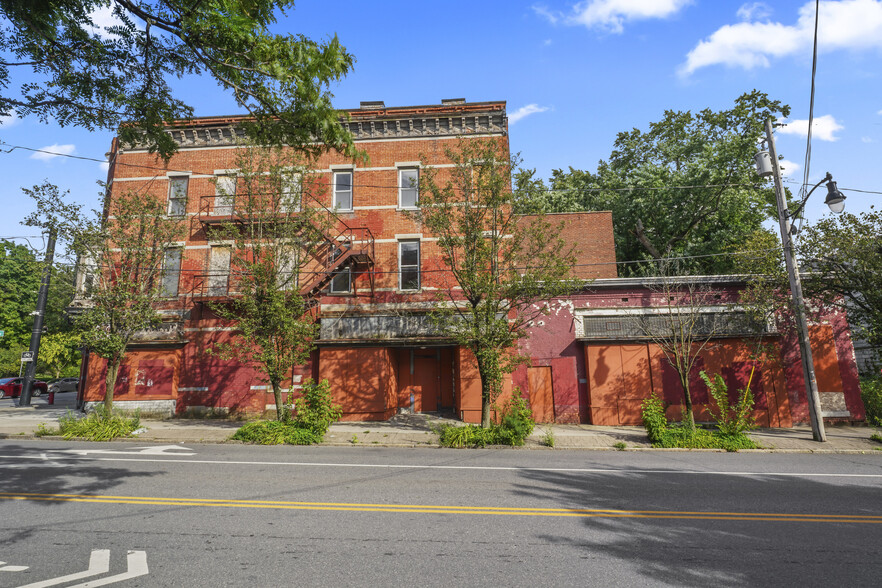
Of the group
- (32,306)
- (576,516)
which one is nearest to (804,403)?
(576,516)

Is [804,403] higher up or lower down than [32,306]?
lower down

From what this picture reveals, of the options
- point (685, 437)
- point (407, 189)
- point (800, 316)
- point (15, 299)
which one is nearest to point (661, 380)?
point (685, 437)

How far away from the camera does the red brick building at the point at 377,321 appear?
1642 cm

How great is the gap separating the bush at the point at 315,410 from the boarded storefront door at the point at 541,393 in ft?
25.0

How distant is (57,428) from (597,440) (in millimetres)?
17504

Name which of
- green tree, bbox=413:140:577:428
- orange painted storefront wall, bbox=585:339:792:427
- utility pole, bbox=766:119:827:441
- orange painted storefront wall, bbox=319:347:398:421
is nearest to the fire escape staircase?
orange painted storefront wall, bbox=319:347:398:421

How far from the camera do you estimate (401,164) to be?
1867cm

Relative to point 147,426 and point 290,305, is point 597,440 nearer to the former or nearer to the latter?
point 290,305

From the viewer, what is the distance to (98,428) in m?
13.3

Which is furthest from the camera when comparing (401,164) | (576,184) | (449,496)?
(576,184)

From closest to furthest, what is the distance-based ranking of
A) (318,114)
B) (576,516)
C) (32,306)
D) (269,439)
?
(318,114) < (576,516) < (269,439) < (32,306)

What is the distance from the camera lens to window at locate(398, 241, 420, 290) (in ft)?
58.6

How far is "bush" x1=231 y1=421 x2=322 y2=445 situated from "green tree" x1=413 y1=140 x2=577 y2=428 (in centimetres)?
512

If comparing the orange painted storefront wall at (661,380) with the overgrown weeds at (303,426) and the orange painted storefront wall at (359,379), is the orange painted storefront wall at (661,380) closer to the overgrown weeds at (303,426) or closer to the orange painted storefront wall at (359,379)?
the orange painted storefront wall at (359,379)
